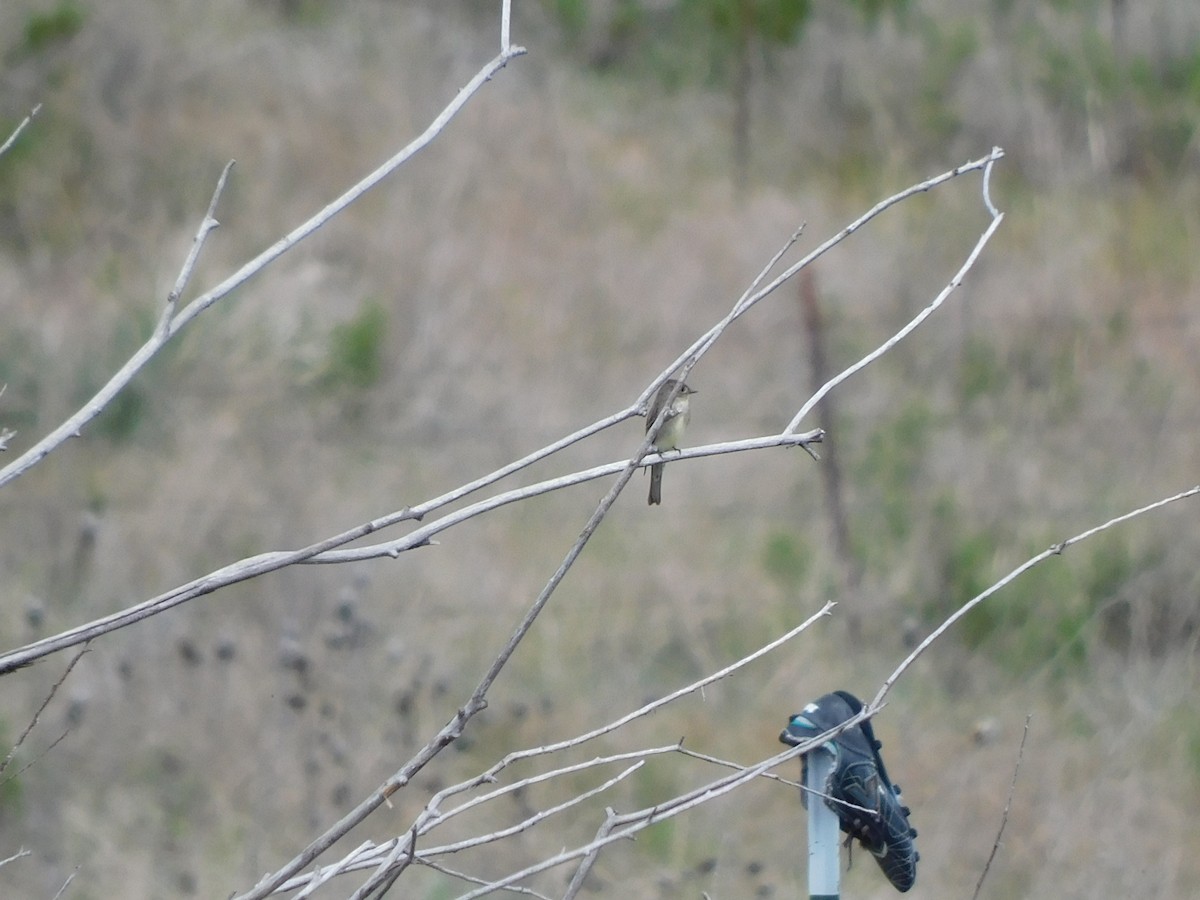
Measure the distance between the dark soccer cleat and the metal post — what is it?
0.02 metres

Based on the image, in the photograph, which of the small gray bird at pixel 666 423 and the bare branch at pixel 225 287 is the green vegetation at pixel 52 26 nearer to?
the small gray bird at pixel 666 423

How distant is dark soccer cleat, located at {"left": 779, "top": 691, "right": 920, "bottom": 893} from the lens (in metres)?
2.06

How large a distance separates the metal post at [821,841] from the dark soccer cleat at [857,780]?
18mm

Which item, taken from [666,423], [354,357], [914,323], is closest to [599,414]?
[354,357]

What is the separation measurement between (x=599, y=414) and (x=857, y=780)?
260 inches

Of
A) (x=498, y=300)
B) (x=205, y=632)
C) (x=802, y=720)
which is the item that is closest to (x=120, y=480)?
(x=205, y=632)

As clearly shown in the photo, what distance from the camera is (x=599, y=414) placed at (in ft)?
28.3

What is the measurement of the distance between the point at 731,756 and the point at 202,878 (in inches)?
75.4

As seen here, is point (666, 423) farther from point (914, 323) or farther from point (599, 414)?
point (599, 414)

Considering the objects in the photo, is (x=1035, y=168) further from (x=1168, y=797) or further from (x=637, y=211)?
(x=1168, y=797)

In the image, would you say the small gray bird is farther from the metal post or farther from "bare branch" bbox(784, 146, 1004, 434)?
"bare branch" bbox(784, 146, 1004, 434)

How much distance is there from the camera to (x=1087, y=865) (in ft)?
14.6

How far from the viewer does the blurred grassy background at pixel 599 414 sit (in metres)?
5.09

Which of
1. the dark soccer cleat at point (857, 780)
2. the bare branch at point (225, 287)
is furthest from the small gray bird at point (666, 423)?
the bare branch at point (225, 287)
